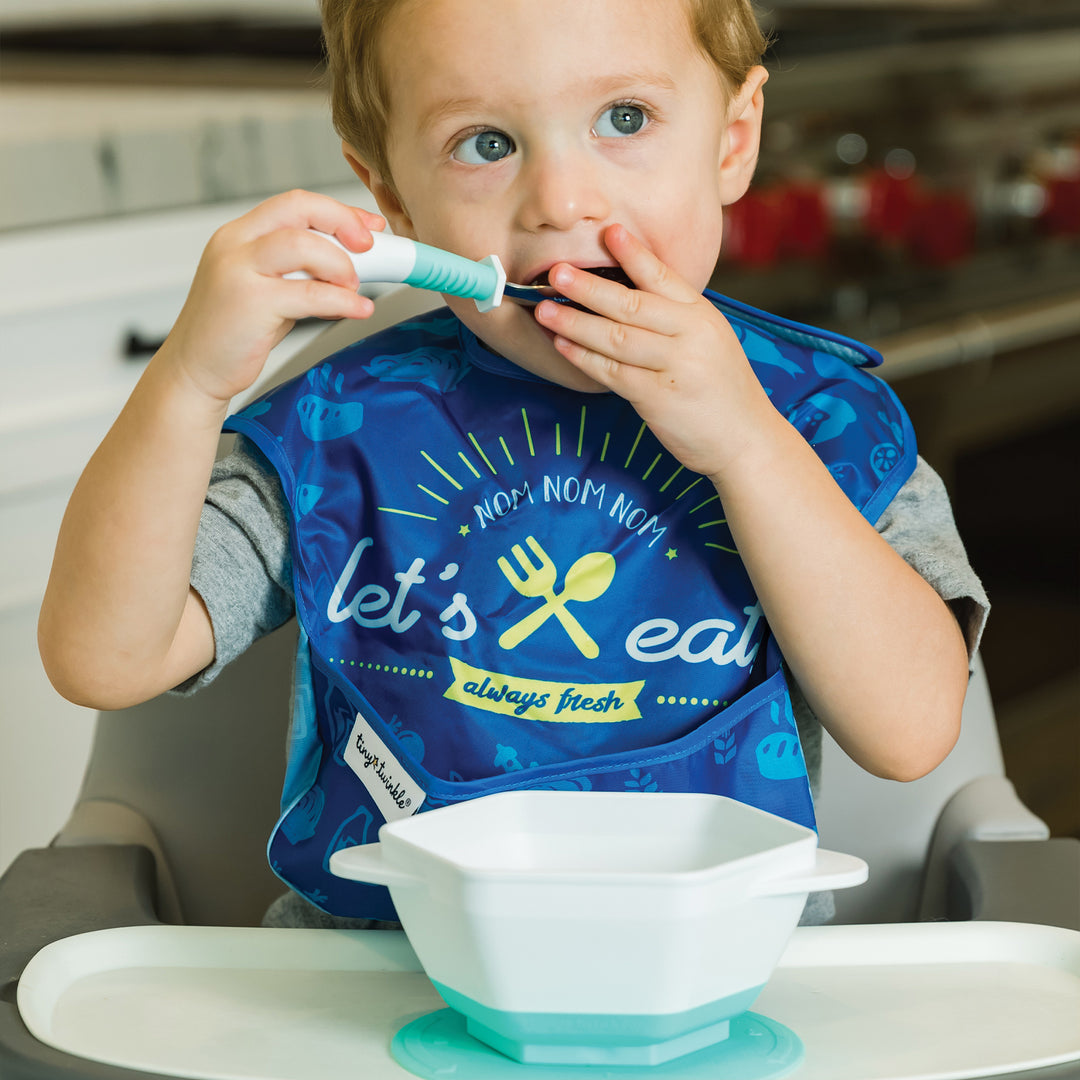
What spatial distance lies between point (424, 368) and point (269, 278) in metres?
0.25

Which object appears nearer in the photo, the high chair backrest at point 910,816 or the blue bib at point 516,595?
the blue bib at point 516,595

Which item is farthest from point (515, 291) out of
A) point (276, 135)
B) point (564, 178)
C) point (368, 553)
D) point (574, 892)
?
point (276, 135)

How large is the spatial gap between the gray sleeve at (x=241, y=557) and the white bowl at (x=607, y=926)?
239 millimetres

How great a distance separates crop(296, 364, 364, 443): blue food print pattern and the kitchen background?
904mm

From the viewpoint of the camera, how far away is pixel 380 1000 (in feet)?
2.09

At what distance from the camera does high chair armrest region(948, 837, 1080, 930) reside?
729mm

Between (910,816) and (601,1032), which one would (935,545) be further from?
(601,1032)

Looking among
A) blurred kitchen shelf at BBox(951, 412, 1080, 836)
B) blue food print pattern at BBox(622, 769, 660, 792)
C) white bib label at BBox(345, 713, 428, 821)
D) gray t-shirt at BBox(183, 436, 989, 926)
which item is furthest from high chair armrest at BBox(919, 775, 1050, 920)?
blurred kitchen shelf at BBox(951, 412, 1080, 836)

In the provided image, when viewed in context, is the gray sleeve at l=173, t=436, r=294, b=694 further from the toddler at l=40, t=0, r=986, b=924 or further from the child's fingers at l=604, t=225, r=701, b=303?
the child's fingers at l=604, t=225, r=701, b=303

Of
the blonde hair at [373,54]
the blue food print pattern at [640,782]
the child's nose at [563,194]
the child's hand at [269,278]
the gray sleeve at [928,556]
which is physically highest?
the blonde hair at [373,54]

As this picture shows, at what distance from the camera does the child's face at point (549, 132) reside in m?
0.71

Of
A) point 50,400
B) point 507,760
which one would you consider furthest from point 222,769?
point 50,400

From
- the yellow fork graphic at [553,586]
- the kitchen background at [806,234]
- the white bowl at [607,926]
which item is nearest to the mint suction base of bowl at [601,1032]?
the white bowl at [607,926]

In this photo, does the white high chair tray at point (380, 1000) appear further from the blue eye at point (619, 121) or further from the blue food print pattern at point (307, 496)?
the blue eye at point (619, 121)
